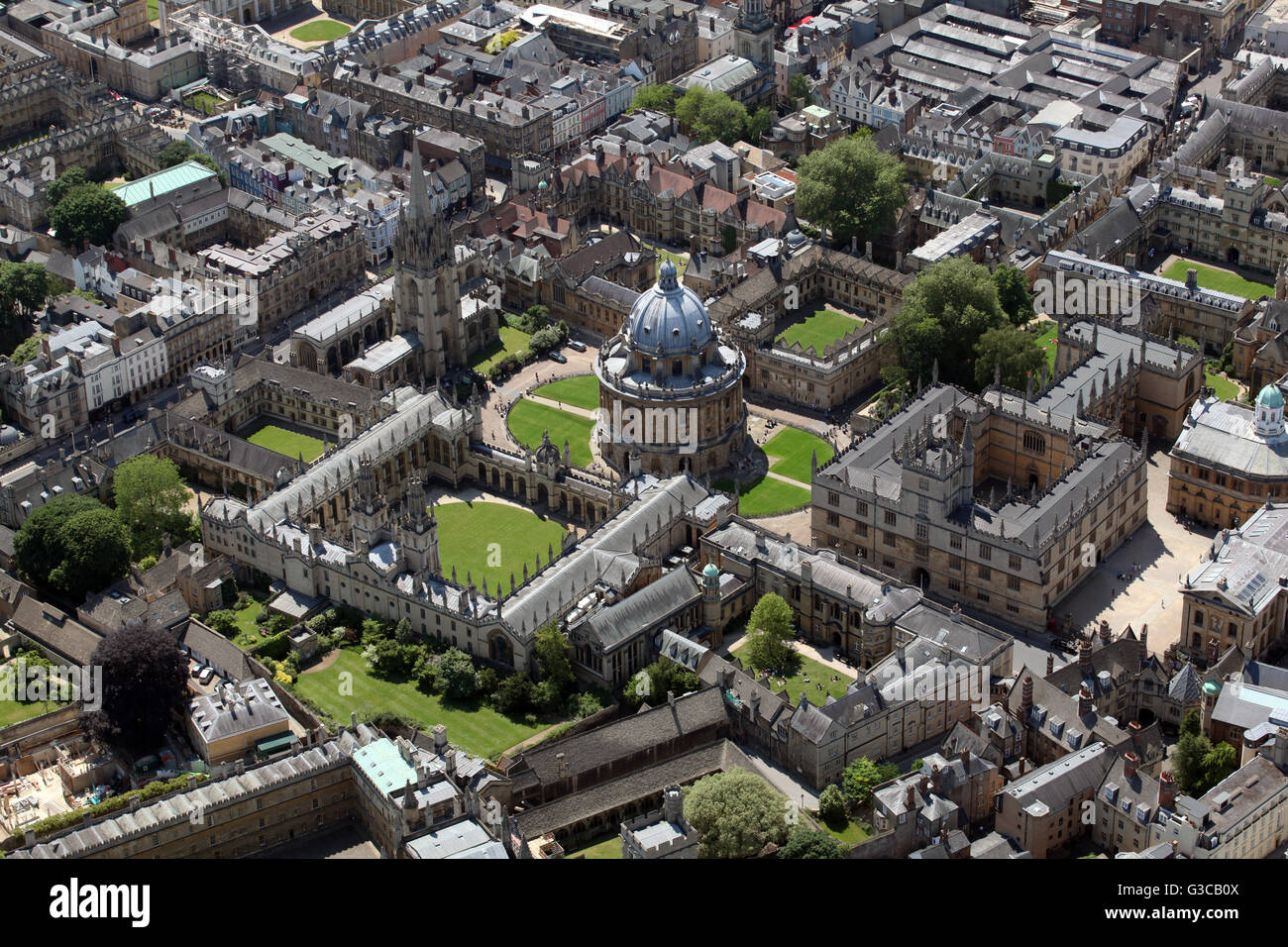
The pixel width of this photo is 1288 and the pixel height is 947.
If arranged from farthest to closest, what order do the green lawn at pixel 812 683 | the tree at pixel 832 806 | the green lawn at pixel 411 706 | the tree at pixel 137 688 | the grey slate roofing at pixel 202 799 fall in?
the green lawn at pixel 812 683 < the green lawn at pixel 411 706 < the tree at pixel 137 688 < the tree at pixel 832 806 < the grey slate roofing at pixel 202 799

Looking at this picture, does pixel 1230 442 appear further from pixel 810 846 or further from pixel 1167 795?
pixel 810 846

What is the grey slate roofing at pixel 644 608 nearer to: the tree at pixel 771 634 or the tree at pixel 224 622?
the tree at pixel 771 634

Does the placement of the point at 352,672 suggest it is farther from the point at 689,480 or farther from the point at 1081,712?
the point at 1081,712

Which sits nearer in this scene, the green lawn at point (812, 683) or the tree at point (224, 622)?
the green lawn at point (812, 683)

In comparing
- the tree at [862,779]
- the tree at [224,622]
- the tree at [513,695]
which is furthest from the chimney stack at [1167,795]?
the tree at [224,622]

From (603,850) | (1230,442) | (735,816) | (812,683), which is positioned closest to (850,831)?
(735,816)

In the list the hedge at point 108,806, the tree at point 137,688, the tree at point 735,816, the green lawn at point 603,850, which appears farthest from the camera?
the tree at point 137,688
